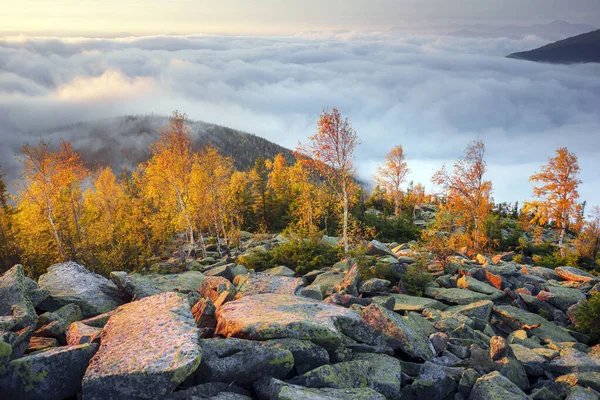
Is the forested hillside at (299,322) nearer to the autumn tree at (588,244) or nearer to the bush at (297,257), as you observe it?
the bush at (297,257)

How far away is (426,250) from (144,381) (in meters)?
17.8

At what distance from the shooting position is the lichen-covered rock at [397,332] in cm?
952

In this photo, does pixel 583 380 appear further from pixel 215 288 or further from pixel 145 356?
pixel 215 288

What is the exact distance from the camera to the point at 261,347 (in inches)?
288

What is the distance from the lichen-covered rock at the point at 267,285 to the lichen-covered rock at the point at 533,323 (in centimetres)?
802

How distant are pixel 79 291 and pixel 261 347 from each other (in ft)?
21.6

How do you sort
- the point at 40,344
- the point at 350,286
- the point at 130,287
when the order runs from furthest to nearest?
the point at 350,286, the point at 130,287, the point at 40,344

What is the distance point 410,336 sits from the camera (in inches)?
391

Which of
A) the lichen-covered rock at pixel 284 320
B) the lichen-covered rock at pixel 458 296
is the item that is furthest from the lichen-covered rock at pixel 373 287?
the lichen-covered rock at pixel 284 320

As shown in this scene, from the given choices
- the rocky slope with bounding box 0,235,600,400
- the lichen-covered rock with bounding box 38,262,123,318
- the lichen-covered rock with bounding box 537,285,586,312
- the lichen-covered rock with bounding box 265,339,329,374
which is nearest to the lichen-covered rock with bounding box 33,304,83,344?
the rocky slope with bounding box 0,235,600,400

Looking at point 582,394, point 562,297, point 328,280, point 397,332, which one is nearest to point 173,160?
point 328,280

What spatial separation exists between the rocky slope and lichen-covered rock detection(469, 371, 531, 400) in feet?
0.08

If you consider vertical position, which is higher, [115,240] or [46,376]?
[46,376]

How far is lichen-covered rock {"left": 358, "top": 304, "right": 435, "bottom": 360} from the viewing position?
9516 mm
